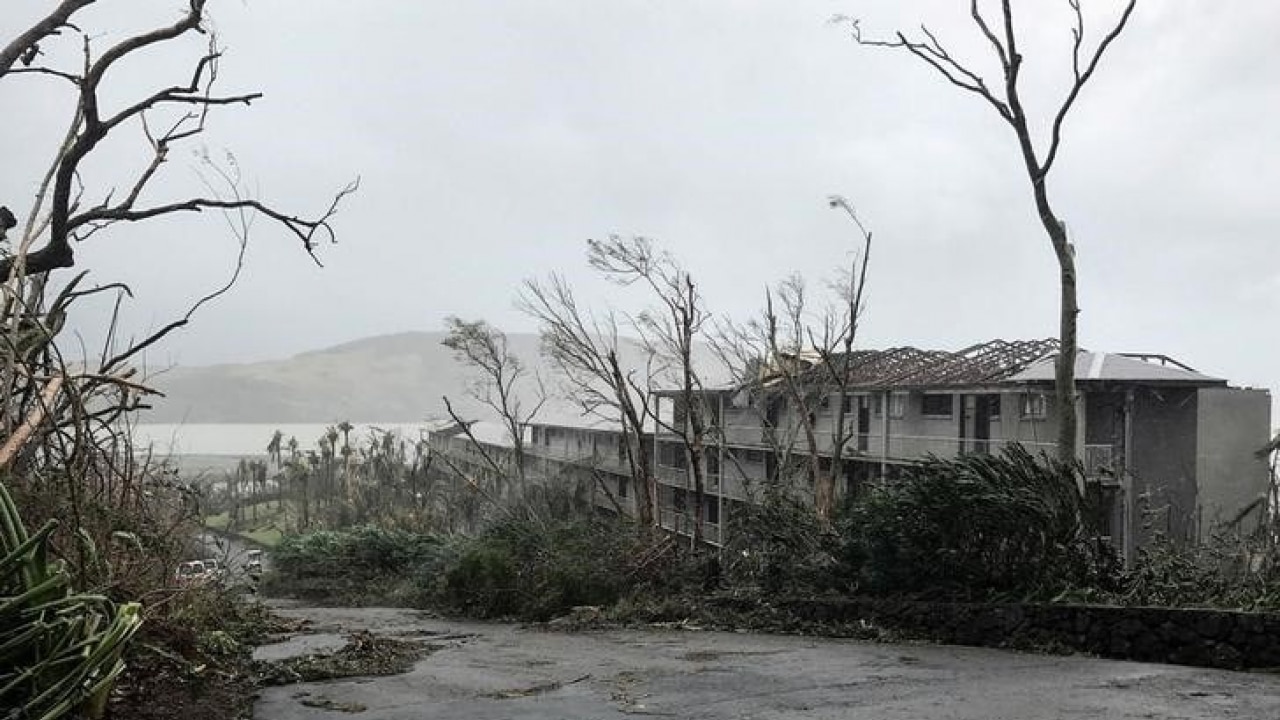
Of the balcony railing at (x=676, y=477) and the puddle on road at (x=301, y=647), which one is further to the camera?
the balcony railing at (x=676, y=477)

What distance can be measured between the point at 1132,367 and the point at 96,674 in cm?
3136

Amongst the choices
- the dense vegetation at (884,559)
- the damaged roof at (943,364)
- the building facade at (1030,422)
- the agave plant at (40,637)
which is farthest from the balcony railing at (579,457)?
the agave plant at (40,637)

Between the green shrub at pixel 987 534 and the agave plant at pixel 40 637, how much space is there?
447 inches

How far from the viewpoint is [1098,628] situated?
1248cm

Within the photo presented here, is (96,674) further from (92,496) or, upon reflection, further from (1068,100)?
(1068,100)

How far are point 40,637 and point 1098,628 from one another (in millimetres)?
11059

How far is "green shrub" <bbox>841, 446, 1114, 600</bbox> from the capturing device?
13891 mm

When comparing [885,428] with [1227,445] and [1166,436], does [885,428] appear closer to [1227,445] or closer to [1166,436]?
[1166,436]

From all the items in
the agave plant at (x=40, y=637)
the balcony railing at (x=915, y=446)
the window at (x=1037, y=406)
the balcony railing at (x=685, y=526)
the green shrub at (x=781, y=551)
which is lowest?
the balcony railing at (x=685, y=526)

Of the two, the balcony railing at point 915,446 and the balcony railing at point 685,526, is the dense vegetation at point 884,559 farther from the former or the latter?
the balcony railing at point 685,526

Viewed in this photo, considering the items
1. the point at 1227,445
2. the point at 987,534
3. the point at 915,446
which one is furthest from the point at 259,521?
the point at 987,534

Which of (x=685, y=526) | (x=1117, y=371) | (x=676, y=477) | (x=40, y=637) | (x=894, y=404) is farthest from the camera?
(x=676, y=477)

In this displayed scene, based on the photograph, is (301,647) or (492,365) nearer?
(301,647)

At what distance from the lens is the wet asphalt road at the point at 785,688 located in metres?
8.69
